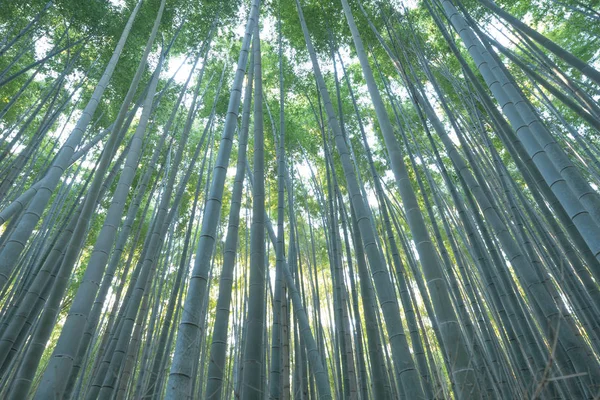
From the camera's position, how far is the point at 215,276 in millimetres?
6984

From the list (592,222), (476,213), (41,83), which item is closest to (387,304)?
(592,222)

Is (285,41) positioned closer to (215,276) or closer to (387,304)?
(215,276)

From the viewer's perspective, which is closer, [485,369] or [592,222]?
[592,222]

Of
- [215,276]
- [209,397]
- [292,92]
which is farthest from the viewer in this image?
[215,276]

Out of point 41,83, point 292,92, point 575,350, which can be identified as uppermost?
point 41,83

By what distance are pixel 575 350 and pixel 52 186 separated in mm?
2990

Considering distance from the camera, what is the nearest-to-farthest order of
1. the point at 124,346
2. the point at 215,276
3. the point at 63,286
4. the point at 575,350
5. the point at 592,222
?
1. the point at 592,222
2. the point at 575,350
3. the point at 63,286
4. the point at 124,346
5. the point at 215,276

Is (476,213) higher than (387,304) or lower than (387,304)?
higher

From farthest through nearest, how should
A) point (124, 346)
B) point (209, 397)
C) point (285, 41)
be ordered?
1. point (285, 41)
2. point (124, 346)
3. point (209, 397)

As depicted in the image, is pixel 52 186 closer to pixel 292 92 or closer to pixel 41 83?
pixel 292 92

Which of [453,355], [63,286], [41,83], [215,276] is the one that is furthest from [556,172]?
[41,83]

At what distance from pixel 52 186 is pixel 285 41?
4414mm

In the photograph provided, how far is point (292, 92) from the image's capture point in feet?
21.4

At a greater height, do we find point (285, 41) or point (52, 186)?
point (285, 41)
